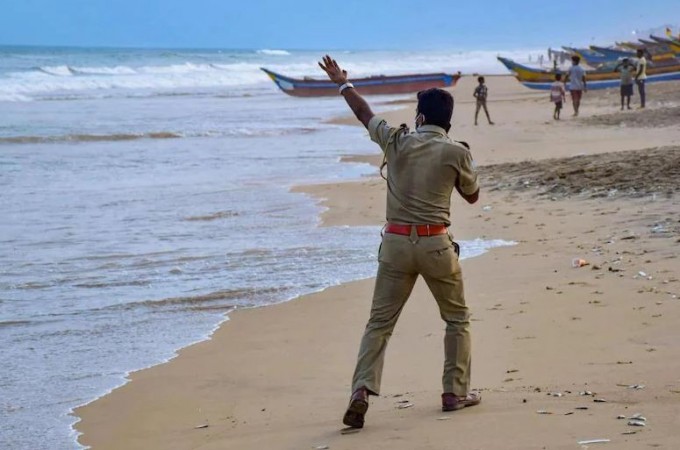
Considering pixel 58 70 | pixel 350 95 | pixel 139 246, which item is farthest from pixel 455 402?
pixel 58 70

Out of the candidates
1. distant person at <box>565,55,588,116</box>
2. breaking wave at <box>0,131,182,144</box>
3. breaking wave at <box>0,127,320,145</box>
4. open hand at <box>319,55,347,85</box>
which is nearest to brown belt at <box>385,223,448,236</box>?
open hand at <box>319,55,347,85</box>

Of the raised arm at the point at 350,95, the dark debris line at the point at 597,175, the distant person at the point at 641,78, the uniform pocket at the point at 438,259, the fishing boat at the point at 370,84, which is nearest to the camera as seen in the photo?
the uniform pocket at the point at 438,259

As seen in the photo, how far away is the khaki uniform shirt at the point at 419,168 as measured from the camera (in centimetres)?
504

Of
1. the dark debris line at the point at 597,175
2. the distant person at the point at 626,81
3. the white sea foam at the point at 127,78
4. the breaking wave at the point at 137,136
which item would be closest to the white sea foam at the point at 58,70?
the white sea foam at the point at 127,78

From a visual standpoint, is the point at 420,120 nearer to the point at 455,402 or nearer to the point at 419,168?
the point at 419,168

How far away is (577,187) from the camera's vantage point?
42.5ft

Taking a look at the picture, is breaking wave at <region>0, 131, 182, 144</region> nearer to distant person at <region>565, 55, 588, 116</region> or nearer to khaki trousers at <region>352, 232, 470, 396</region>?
distant person at <region>565, 55, 588, 116</region>

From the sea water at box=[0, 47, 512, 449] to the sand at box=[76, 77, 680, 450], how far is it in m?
0.40

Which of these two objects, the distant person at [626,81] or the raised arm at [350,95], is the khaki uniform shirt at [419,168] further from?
the distant person at [626,81]

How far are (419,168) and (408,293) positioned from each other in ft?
1.89

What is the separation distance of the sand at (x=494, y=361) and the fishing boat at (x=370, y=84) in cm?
3478

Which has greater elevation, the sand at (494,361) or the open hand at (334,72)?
the open hand at (334,72)

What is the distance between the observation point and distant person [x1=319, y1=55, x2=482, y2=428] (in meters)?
5.04

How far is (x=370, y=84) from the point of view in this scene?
4806 cm
